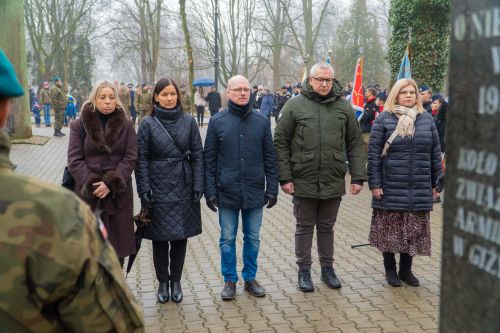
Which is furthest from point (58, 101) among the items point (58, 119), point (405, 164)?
point (405, 164)

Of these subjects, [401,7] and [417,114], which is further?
[401,7]

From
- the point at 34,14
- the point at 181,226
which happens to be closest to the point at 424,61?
the point at 181,226

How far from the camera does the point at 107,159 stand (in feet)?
15.1

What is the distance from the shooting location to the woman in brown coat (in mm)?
4492

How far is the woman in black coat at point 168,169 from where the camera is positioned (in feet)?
15.9

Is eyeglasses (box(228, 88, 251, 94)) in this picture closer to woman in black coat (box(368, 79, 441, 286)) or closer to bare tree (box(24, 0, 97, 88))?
woman in black coat (box(368, 79, 441, 286))

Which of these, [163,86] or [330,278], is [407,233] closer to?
[330,278]

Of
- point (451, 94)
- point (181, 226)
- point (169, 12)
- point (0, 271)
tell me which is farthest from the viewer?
point (169, 12)

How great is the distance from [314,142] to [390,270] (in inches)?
56.1

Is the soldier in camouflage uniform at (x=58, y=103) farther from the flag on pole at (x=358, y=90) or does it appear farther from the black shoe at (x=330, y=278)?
the black shoe at (x=330, y=278)

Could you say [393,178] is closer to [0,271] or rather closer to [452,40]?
[452,40]

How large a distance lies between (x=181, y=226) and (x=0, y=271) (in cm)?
342

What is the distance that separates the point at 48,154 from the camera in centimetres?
1568

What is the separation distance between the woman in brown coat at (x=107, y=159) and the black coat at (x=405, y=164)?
6.91 ft
